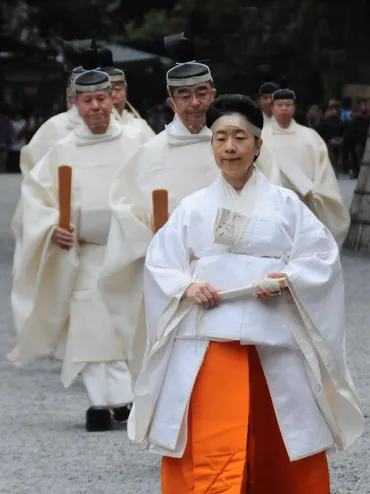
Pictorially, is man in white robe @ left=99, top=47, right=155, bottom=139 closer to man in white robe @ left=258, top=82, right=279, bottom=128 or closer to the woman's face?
man in white robe @ left=258, top=82, right=279, bottom=128

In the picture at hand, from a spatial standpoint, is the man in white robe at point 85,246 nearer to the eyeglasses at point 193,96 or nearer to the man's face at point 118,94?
the eyeglasses at point 193,96

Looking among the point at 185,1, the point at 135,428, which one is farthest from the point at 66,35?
the point at 135,428

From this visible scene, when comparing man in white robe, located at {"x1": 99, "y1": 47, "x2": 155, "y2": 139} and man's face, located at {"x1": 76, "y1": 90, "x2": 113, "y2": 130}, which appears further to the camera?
man in white robe, located at {"x1": 99, "y1": 47, "x2": 155, "y2": 139}

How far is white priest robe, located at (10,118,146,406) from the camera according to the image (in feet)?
23.8

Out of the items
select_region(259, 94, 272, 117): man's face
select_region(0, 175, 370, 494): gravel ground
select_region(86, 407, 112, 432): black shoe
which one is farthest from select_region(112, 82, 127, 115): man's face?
select_region(86, 407, 112, 432): black shoe

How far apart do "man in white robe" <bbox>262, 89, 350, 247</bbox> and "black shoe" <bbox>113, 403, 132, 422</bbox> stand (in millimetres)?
2749

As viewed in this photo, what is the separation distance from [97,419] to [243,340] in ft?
8.19

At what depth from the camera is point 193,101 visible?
20.8 feet

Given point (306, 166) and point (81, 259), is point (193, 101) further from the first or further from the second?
point (306, 166)

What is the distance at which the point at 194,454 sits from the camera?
4.71 meters

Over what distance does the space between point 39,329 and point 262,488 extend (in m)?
2.92

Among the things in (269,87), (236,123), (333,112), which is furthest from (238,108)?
(333,112)

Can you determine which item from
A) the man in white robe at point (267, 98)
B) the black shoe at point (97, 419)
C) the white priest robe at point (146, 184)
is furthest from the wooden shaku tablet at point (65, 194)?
the man in white robe at point (267, 98)

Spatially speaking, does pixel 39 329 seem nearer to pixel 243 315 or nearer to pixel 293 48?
pixel 243 315
